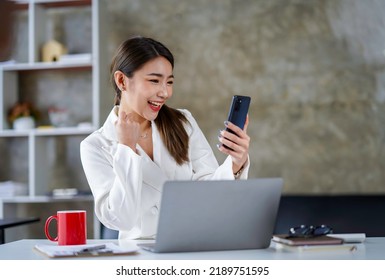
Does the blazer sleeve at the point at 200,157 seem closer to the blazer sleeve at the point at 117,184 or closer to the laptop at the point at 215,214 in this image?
the blazer sleeve at the point at 117,184

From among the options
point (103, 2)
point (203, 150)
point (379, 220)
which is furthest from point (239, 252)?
point (103, 2)

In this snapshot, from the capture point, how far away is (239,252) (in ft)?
4.85

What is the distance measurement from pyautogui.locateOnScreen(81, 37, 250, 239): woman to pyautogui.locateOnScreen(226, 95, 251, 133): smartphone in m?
0.05

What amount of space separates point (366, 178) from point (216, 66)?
1302 millimetres

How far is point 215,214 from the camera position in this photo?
56.7 inches

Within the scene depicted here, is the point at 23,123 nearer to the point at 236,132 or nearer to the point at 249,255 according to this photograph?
the point at 236,132

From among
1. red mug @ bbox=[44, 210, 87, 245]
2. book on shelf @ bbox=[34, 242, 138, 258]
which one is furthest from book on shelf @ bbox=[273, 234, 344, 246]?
red mug @ bbox=[44, 210, 87, 245]

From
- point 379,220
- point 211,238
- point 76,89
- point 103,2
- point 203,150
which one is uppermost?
point 103,2

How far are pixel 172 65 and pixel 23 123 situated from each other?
7.29ft

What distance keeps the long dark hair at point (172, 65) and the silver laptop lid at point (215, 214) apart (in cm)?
91

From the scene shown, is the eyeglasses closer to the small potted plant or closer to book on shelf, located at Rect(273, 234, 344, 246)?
book on shelf, located at Rect(273, 234, 344, 246)

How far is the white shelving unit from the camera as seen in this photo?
13.5 feet

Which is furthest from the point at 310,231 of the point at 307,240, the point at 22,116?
the point at 22,116
